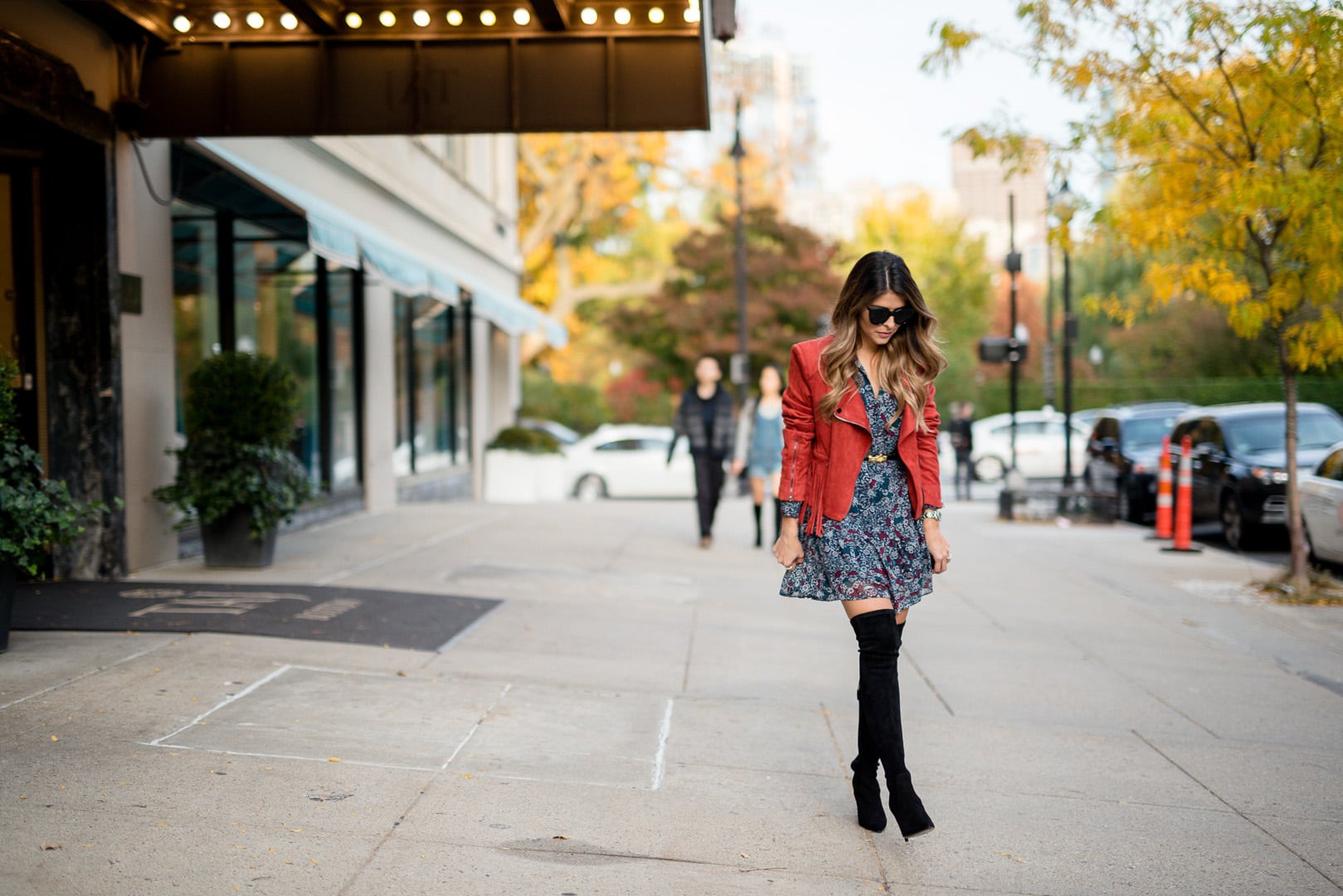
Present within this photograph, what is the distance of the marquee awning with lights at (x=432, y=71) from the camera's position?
9.16 meters

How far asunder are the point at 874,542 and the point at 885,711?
55cm

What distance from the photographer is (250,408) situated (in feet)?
30.0

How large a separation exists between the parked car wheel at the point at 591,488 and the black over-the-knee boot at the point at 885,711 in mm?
21156

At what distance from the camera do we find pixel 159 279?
949cm

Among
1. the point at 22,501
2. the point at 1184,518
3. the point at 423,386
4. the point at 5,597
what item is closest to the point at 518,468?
the point at 423,386

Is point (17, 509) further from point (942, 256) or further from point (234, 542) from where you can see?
point (942, 256)

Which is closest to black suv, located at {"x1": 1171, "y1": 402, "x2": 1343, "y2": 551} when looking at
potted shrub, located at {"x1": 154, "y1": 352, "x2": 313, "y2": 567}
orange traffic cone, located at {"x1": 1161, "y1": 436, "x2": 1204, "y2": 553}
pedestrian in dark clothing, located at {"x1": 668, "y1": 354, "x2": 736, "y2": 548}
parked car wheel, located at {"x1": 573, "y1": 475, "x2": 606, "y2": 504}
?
orange traffic cone, located at {"x1": 1161, "y1": 436, "x2": 1204, "y2": 553}

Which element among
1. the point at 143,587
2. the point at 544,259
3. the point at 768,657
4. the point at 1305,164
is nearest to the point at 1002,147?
the point at 1305,164

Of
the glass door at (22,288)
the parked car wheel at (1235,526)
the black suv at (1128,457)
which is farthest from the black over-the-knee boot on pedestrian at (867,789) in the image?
the black suv at (1128,457)

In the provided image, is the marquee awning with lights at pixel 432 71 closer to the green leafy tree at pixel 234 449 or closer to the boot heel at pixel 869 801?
the green leafy tree at pixel 234 449

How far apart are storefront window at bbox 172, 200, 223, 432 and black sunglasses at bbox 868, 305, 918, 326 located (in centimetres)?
710

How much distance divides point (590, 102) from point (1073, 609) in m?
5.25

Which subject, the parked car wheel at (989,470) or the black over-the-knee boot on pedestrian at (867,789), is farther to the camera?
the parked car wheel at (989,470)

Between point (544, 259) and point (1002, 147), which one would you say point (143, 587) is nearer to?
point (1002, 147)
